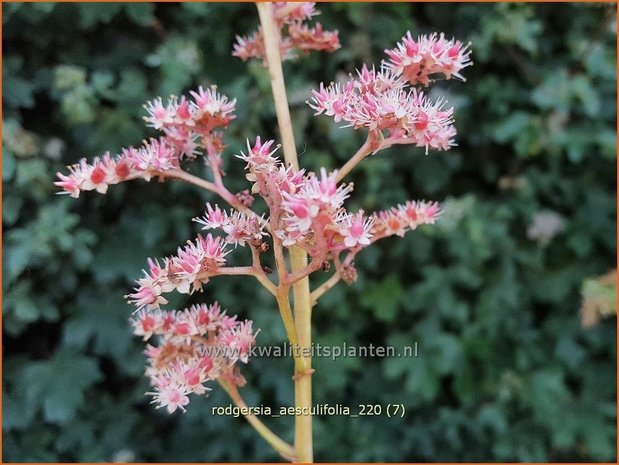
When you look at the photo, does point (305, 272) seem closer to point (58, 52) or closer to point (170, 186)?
point (170, 186)

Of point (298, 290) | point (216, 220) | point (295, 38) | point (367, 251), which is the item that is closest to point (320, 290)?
point (298, 290)

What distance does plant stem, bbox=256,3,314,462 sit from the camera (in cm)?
55

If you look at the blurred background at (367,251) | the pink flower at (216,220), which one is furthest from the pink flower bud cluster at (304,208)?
the blurred background at (367,251)

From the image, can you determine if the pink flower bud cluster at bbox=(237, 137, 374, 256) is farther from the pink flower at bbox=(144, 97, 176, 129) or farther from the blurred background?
the blurred background

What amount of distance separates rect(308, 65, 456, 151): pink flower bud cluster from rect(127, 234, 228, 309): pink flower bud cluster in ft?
0.45

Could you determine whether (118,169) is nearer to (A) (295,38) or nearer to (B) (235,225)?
(B) (235,225)

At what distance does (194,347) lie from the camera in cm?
59

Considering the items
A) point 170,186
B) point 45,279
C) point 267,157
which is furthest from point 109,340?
point 267,157

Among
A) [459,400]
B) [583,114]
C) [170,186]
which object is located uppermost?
[583,114]

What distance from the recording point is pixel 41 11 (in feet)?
3.81

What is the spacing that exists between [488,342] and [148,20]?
3.26 feet

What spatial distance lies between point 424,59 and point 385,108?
0.07 m

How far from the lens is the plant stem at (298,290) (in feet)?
1.81

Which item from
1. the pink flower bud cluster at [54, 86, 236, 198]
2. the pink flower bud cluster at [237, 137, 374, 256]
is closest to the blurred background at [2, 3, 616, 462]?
the pink flower bud cluster at [54, 86, 236, 198]
